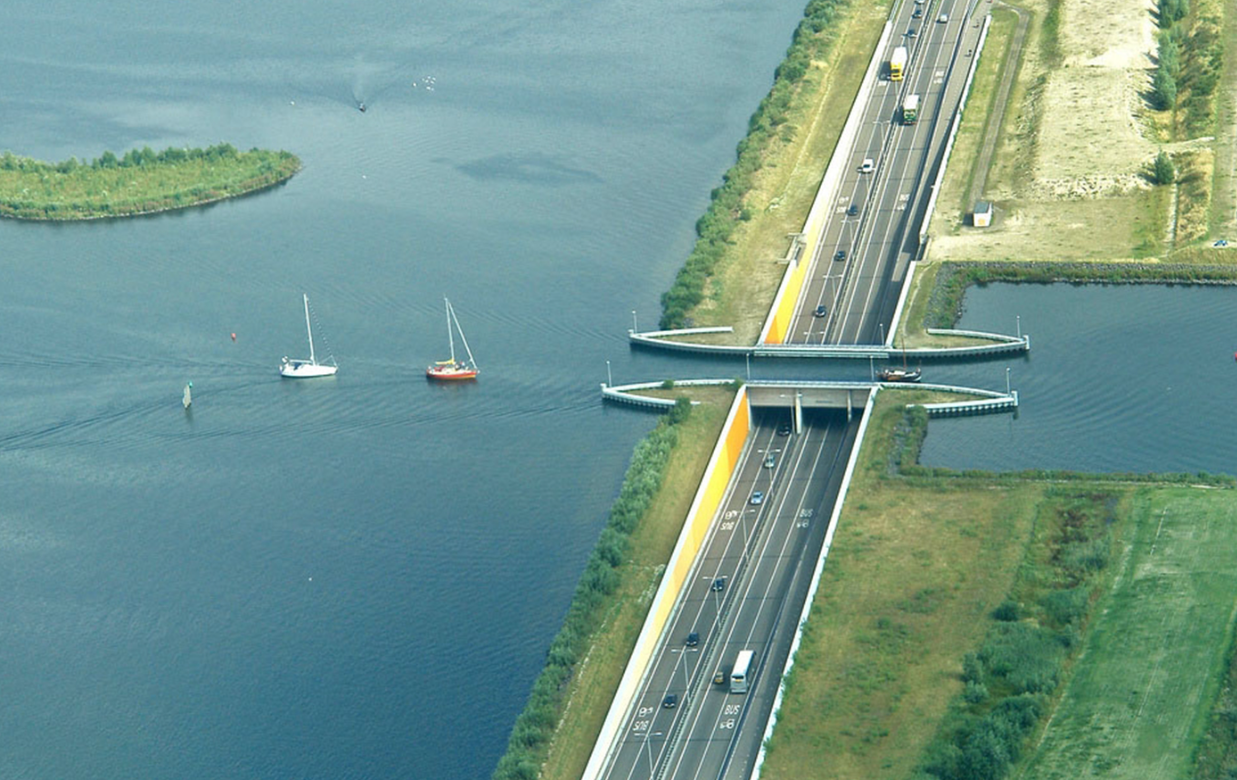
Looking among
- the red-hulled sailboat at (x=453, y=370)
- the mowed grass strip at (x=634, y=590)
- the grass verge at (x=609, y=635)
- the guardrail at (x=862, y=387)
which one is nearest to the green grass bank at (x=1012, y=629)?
the guardrail at (x=862, y=387)

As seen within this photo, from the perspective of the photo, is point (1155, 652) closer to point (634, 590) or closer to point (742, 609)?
point (742, 609)

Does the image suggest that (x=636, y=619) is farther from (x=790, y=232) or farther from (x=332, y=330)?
(x=790, y=232)

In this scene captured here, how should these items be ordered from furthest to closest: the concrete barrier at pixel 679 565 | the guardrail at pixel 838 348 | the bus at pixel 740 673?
the guardrail at pixel 838 348
the bus at pixel 740 673
the concrete barrier at pixel 679 565

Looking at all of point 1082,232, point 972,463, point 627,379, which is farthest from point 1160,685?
point 1082,232

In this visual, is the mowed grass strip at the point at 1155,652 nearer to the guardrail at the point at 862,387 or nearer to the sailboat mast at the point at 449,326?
the guardrail at the point at 862,387

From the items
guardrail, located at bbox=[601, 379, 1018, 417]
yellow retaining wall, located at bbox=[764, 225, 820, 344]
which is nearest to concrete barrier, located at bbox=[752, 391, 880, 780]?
guardrail, located at bbox=[601, 379, 1018, 417]

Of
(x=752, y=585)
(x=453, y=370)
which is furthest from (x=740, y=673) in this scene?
(x=453, y=370)

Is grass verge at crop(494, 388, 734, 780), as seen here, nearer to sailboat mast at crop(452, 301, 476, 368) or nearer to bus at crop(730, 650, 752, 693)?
bus at crop(730, 650, 752, 693)
